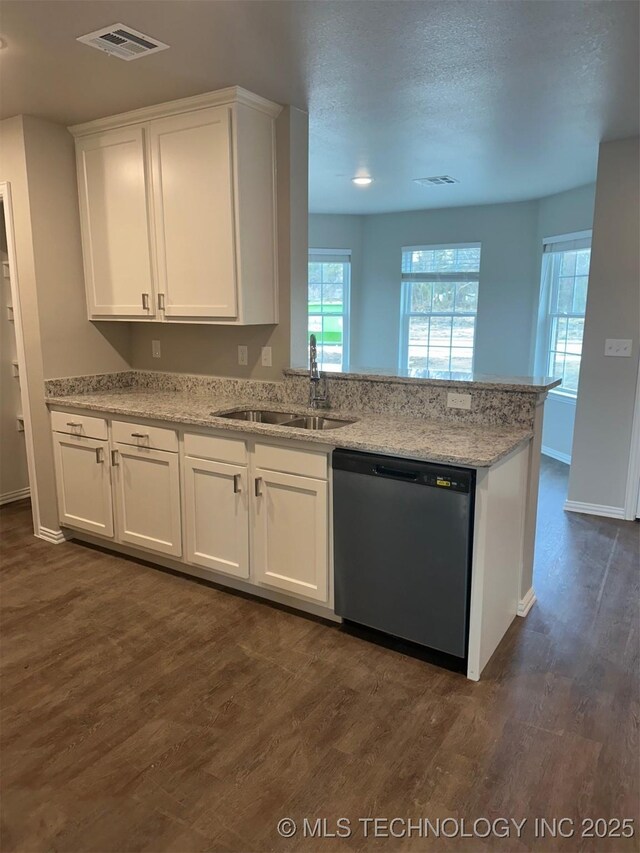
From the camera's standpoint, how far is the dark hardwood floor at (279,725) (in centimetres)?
171

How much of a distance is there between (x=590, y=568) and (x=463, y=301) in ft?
13.7

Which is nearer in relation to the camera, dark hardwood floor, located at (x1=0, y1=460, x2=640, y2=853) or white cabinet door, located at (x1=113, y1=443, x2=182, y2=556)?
dark hardwood floor, located at (x1=0, y1=460, x2=640, y2=853)

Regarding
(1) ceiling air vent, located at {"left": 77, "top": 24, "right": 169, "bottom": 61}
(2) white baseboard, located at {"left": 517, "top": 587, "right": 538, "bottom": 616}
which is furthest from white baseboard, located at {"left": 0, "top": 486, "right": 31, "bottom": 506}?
(2) white baseboard, located at {"left": 517, "top": 587, "right": 538, "bottom": 616}

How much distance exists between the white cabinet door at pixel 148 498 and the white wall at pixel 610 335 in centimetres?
280

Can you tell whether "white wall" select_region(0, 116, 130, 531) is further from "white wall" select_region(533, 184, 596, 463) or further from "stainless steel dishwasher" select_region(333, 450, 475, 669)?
"white wall" select_region(533, 184, 596, 463)

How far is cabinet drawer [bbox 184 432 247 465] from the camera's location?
2781 millimetres

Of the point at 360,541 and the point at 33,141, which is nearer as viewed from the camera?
the point at 360,541

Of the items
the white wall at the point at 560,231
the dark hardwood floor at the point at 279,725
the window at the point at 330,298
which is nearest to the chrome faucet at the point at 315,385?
the dark hardwood floor at the point at 279,725

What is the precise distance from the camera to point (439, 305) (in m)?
6.99

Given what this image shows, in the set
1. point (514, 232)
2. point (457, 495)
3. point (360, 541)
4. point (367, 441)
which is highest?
point (514, 232)

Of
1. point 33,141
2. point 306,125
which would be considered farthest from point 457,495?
point 33,141

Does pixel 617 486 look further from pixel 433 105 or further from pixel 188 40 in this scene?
pixel 188 40

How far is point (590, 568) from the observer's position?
332cm

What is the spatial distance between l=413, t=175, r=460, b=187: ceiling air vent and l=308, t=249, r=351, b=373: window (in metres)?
2.16
